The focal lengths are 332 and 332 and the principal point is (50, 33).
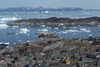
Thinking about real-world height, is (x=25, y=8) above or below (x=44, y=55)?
below

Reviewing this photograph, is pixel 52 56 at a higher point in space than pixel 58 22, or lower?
higher

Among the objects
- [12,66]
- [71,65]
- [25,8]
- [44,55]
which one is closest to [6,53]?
[44,55]

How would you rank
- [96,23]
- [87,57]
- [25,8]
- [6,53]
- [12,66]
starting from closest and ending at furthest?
[12,66] < [87,57] < [6,53] < [96,23] < [25,8]

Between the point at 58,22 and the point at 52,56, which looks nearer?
the point at 52,56

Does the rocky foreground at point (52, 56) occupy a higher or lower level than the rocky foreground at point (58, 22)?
higher

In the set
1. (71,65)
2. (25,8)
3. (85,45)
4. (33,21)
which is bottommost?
(25,8)

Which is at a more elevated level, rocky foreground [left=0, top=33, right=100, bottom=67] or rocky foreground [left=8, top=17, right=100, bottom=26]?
rocky foreground [left=0, top=33, right=100, bottom=67]

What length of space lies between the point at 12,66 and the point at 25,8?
9893 cm

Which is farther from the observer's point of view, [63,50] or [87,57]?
[63,50]

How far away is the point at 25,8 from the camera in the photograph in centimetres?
10794

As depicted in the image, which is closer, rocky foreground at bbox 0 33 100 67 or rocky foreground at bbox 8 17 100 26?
rocky foreground at bbox 0 33 100 67

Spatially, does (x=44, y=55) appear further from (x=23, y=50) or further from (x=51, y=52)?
(x=23, y=50)

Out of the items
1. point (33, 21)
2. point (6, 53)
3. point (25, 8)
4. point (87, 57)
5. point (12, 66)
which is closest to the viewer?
point (12, 66)

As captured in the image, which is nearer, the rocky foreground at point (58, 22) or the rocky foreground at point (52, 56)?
the rocky foreground at point (52, 56)
